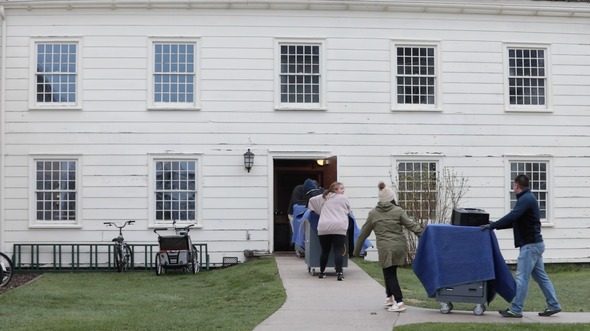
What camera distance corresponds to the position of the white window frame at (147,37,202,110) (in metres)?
20.6

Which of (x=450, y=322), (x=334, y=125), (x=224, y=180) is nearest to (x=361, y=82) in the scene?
(x=334, y=125)

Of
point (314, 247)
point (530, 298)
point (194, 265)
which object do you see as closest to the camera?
point (530, 298)

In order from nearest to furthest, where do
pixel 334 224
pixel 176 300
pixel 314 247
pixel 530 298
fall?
pixel 530 298, pixel 176 300, pixel 334 224, pixel 314 247

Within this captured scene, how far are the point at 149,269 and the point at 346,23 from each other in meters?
7.85

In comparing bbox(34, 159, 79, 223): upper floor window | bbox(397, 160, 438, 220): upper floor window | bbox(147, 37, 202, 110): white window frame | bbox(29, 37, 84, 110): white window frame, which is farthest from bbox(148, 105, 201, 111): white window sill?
bbox(397, 160, 438, 220): upper floor window

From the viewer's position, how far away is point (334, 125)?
20.8m

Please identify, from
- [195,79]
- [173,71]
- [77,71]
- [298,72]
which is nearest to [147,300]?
[195,79]

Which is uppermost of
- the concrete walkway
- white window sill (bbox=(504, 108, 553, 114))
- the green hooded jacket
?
white window sill (bbox=(504, 108, 553, 114))

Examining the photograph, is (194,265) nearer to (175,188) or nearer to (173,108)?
(175,188)

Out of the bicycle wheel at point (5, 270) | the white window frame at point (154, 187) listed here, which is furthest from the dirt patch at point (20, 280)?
the white window frame at point (154, 187)

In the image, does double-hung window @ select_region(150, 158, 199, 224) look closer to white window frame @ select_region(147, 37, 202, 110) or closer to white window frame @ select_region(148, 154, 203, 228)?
white window frame @ select_region(148, 154, 203, 228)

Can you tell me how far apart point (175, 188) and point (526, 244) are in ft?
37.8

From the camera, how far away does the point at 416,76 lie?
2119cm

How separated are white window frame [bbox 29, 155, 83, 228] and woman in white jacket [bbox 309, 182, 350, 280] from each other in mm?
7950
